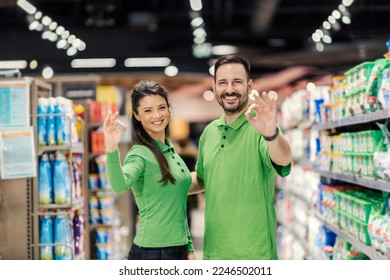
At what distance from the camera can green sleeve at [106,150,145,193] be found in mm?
2637

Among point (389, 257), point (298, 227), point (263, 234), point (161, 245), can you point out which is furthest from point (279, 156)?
point (298, 227)

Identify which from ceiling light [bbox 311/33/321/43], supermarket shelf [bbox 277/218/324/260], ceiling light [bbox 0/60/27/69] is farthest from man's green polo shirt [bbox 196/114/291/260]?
ceiling light [bbox 0/60/27/69]

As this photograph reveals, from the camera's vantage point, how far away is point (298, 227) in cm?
684

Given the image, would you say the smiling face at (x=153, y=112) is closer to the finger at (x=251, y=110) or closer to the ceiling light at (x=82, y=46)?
the finger at (x=251, y=110)

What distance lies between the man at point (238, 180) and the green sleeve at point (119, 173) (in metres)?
0.37

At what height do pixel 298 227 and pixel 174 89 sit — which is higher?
pixel 174 89

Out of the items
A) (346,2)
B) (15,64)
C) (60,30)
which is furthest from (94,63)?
(346,2)

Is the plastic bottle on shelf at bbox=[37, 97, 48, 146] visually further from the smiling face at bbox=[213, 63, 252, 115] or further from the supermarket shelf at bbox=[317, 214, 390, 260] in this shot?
the supermarket shelf at bbox=[317, 214, 390, 260]

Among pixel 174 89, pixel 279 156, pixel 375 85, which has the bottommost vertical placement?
pixel 279 156

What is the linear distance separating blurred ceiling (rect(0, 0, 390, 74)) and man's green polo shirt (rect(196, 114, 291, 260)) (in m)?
11.6

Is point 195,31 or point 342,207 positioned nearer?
point 342,207

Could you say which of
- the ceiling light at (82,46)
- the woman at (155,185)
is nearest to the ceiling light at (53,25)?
the ceiling light at (82,46)

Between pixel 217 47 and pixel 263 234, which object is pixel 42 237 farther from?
pixel 217 47

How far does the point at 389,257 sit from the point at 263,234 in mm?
761
